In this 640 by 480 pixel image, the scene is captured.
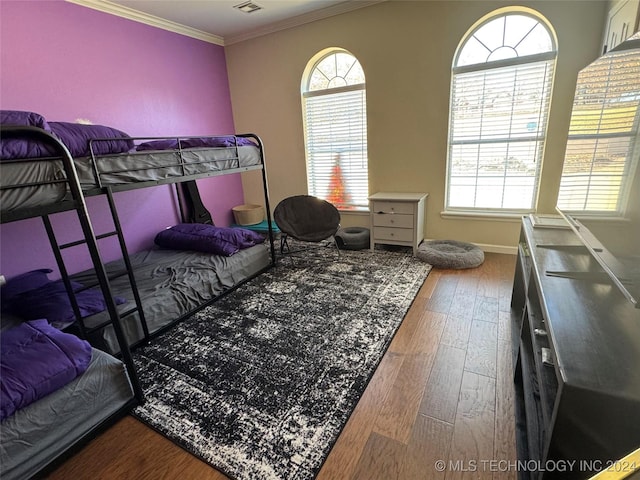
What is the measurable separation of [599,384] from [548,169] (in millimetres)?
2899

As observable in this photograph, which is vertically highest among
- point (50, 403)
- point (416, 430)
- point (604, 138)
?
point (604, 138)

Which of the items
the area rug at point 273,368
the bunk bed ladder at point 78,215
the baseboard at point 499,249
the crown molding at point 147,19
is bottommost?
the area rug at point 273,368

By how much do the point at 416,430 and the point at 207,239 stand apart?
2408 millimetres

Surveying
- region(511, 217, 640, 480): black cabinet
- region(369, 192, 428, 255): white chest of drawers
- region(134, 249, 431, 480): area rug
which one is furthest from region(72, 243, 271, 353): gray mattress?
region(511, 217, 640, 480): black cabinet

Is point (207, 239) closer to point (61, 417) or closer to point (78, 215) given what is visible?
point (78, 215)

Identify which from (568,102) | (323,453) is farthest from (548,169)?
(323,453)

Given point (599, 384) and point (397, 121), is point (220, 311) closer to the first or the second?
point (599, 384)

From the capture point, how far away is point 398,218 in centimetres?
347

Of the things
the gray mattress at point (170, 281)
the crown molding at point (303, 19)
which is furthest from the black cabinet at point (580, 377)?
the crown molding at point (303, 19)

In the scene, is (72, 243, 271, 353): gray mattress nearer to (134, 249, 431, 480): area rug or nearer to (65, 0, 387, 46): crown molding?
(134, 249, 431, 480): area rug

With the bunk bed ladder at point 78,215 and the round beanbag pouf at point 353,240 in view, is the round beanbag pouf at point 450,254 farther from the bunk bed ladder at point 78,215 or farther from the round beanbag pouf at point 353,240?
the bunk bed ladder at point 78,215

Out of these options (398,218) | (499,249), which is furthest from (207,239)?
(499,249)

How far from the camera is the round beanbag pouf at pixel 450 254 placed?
3.07 metres

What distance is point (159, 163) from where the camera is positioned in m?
2.22
